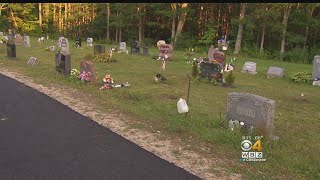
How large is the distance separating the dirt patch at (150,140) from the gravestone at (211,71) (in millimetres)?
5705

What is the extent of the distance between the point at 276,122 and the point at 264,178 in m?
3.91

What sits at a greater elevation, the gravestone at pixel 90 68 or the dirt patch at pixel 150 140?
the gravestone at pixel 90 68

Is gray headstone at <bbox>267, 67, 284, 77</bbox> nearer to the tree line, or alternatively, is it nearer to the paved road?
the paved road

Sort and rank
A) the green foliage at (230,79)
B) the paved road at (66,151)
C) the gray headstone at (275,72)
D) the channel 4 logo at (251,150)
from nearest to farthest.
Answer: the paved road at (66,151), the channel 4 logo at (251,150), the green foliage at (230,79), the gray headstone at (275,72)

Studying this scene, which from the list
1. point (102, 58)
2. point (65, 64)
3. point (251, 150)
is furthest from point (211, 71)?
point (102, 58)

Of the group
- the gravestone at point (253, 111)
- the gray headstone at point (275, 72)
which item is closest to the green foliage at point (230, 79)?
the gray headstone at point (275, 72)

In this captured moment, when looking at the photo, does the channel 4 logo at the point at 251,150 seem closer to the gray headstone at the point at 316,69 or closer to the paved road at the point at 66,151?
the paved road at the point at 66,151

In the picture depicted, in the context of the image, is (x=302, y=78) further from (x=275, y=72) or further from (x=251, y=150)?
(x=251, y=150)

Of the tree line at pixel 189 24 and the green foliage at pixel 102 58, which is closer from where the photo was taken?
the green foliage at pixel 102 58

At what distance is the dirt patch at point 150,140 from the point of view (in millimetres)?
6327

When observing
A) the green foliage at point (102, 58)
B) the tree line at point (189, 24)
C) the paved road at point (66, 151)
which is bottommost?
the paved road at point (66, 151)

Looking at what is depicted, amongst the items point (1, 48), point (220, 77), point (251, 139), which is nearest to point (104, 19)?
point (1, 48)

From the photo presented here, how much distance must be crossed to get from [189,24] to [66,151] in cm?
4024

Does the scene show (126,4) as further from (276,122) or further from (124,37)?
(276,122)
